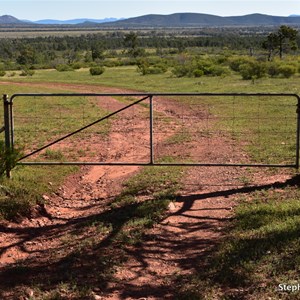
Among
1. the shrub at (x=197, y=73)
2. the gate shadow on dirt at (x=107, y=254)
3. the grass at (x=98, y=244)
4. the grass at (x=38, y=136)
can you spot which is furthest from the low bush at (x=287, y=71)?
the gate shadow on dirt at (x=107, y=254)

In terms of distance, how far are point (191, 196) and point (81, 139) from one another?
5.57 metres

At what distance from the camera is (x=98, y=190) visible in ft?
29.5

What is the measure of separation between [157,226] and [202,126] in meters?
8.09

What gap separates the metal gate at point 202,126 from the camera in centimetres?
902

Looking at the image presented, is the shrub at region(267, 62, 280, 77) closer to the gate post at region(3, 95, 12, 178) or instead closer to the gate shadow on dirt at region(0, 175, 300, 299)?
the gate post at region(3, 95, 12, 178)

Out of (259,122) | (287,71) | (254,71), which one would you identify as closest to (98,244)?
(259,122)

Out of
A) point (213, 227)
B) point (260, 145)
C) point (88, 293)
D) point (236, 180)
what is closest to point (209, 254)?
point (213, 227)

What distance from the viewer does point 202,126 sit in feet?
48.8

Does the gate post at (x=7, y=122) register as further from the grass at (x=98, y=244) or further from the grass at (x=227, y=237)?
the grass at (x=98, y=244)

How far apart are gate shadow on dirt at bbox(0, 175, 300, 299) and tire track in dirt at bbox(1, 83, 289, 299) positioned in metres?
0.01

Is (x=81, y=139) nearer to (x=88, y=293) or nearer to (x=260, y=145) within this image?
(x=260, y=145)

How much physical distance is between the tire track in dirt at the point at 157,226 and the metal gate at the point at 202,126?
33 cm

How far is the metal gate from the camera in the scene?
29.6 feet

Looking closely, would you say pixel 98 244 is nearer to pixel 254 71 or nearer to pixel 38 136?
pixel 38 136
